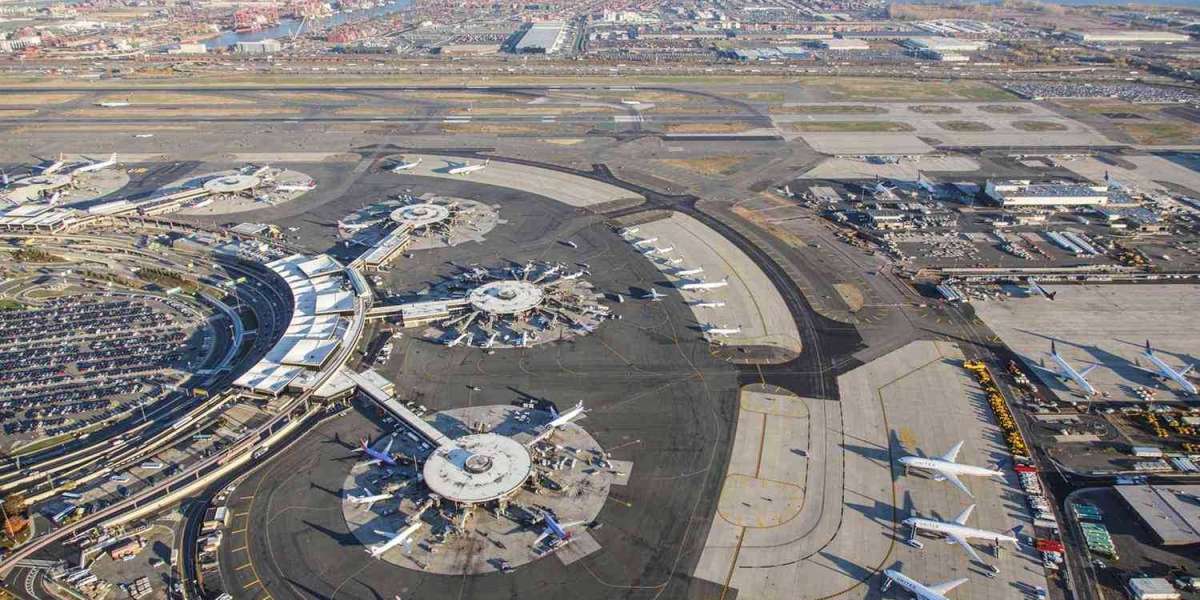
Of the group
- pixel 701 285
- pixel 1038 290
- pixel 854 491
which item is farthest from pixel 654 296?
pixel 1038 290

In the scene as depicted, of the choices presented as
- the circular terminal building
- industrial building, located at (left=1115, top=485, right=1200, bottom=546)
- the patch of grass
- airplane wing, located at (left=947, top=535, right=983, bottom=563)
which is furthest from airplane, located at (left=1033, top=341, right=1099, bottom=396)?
the patch of grass

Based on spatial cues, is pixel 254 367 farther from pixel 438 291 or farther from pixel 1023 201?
pixel 1023 201

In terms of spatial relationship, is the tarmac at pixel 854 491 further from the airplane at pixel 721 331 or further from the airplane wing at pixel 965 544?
the airplane at pixel 721 331

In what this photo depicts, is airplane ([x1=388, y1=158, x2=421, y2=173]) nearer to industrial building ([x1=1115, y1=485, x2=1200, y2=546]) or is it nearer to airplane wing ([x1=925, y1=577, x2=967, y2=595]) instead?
airplane wing ([x1=925, y1=577, x2=967, y2=595])

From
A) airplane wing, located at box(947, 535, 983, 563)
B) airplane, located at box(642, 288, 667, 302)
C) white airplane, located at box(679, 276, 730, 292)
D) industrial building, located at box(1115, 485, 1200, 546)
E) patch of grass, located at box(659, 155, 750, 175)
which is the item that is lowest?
airplane wing, located at box(947, 535, 983, 563)

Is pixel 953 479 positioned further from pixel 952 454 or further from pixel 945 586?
pixel 945 586

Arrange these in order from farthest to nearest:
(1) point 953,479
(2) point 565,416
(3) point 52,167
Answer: (3) point 52,167
(2) point 565,416
(1) point 953,479
